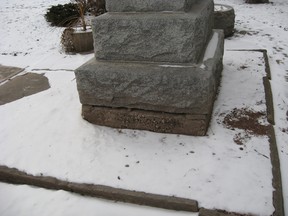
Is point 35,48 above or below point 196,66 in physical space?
below

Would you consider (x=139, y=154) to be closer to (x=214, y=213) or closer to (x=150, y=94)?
(x=150, y=94)

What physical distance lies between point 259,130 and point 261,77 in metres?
0.96

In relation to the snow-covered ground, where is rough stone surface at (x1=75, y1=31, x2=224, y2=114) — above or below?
above

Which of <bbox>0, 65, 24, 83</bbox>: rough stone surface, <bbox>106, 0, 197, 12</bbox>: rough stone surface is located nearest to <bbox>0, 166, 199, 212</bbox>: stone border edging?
<bbox>106, 0, 197, 12</bbox>: rough stone surface

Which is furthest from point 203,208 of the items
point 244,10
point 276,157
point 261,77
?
point 244,10

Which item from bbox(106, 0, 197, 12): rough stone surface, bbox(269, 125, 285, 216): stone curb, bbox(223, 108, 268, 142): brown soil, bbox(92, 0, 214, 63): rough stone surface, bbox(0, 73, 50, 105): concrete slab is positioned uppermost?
bbox(106, 0, 197, 12): rough stone surface

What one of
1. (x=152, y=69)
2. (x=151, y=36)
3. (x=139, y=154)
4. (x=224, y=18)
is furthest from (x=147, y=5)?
(x=224, y=18)

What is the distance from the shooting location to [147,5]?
214 cm

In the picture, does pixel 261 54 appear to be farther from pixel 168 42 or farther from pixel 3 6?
pixel 3 6

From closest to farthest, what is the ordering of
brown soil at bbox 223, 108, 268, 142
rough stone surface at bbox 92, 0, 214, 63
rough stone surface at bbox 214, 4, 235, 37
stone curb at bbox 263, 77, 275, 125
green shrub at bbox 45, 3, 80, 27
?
rough stone surface at bbox 92, 0, 214, 63
brown soil at bbox 223, 108, 268, 142
stone curb at bbox 263, 77, 275, 125
rough stone surface at bbox 214, 4, 235, 37
green shrub at bbox 45, 3, 80, 27

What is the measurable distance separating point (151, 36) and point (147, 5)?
0.23 meters

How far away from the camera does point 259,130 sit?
2.25 m

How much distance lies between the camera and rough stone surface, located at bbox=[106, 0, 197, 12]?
82.0 inches

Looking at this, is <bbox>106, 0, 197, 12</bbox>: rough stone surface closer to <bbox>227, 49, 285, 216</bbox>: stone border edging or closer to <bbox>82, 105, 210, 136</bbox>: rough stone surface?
<bbox>82, 105, 210, 136</bbox>: rough stone surface
